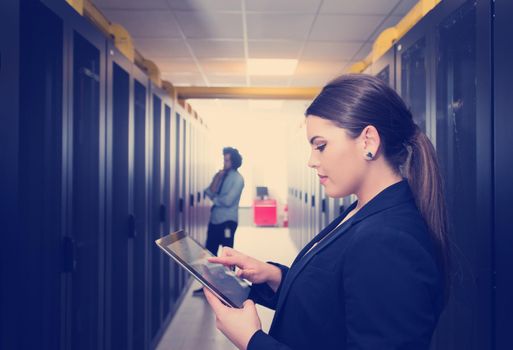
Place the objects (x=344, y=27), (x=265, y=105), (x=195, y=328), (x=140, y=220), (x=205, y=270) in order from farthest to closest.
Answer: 1. (x=265, y=105)
2. (x=344, y=27)
3. (x=195, y=328)
4. (x=140, y=220)
5. (x=205, y=270)

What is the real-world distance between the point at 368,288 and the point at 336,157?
26 centimetres

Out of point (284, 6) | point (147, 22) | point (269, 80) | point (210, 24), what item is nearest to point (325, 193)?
point (284, 6)

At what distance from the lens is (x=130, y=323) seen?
225 centimetres

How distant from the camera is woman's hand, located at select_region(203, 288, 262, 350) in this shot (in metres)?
0.84

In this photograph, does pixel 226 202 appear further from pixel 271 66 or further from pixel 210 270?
pixel 210 270

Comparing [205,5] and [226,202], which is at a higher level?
[205,5]

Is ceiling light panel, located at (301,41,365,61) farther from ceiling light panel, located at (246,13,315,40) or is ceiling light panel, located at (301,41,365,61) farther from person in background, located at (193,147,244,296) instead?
person in background, located at (193,147,244,296)

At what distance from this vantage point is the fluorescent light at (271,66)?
15.4ft

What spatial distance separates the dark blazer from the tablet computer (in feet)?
0.40

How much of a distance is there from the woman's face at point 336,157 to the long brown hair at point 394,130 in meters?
0.02

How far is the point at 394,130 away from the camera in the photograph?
2.85 feet

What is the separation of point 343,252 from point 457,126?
0.84 m

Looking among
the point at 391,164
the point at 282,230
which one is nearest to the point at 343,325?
the point at 391,164

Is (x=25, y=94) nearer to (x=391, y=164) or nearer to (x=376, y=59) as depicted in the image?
(x=391, y=164)
